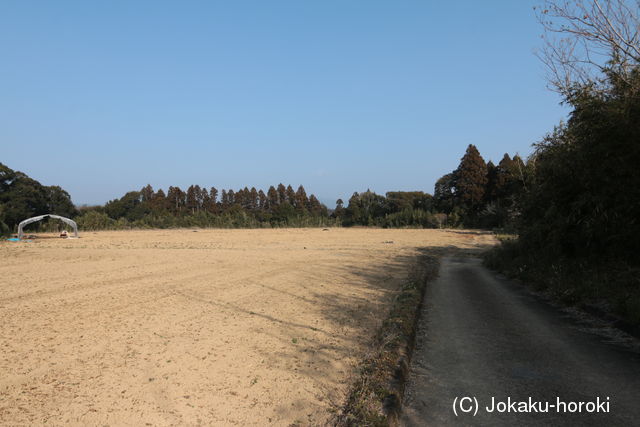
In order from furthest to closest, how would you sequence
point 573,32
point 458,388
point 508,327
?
point 573,32 < point 508,327 < point 458,388

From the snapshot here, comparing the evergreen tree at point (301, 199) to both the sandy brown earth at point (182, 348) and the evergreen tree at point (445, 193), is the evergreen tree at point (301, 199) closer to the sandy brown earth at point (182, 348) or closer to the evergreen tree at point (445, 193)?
the evergreen tree at point (445, 193)

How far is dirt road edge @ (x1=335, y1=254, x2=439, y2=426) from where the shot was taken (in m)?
3.10

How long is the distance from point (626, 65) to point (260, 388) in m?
9.08

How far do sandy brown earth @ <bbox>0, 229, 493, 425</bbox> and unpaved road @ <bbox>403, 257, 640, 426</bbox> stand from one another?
83cm

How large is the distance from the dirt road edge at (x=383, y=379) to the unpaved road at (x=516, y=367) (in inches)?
5.4

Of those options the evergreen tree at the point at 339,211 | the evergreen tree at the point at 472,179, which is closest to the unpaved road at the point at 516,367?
the evergreen tree at the point at 472,179

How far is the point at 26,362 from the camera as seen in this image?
4676 millimetres

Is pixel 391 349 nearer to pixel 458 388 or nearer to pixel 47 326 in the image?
pixel 458 388

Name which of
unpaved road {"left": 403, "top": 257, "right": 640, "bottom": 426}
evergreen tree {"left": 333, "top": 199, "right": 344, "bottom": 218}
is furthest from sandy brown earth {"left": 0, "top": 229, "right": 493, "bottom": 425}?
evergreen tree {"left": 333, "top": 199, "right": 344, "bottom": 218}

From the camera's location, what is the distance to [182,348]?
517 centimetres

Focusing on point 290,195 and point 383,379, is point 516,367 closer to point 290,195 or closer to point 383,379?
point 383,379

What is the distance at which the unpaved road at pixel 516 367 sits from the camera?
3.19 m

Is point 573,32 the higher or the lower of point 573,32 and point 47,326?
the higher

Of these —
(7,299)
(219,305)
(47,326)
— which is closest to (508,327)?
(219,305)
